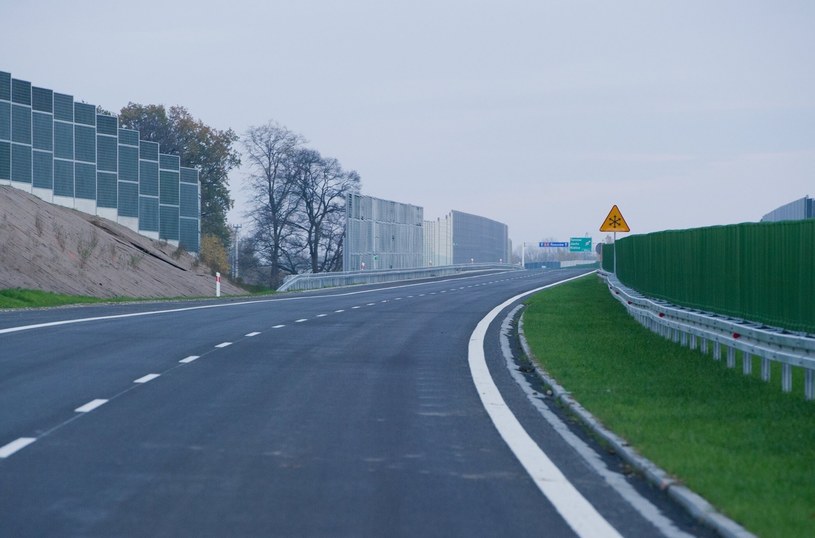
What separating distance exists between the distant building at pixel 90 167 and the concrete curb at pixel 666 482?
41590 millimetres

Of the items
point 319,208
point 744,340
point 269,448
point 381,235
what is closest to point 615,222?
point 744,340

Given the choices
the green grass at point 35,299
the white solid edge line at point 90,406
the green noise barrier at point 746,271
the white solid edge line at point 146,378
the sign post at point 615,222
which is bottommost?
the white solid edge line at point 90,406

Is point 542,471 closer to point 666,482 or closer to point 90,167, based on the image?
point 666,482

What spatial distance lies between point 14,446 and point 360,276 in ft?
201

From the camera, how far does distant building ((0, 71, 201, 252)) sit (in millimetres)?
50406

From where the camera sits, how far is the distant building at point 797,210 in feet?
82.4

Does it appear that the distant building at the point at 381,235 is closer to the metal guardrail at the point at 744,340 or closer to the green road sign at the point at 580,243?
the metal guardrail at the point at 744,340

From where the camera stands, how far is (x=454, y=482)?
8.92 metres

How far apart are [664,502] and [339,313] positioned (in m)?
26.5

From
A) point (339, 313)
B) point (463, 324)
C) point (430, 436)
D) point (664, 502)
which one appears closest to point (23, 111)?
point (339, 313)

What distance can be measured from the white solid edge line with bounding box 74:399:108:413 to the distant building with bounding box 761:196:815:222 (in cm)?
1337

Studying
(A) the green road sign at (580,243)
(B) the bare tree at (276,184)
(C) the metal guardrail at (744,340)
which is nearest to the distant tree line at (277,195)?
(B) the bare tree at (276,184)

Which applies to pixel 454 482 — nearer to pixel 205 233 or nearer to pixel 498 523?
pixel 498 523

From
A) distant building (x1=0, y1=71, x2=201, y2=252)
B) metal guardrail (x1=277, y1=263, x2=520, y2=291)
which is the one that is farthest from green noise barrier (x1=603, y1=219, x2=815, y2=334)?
metal guardrail (x1=277, y1=263, x2=520, y2=291)
